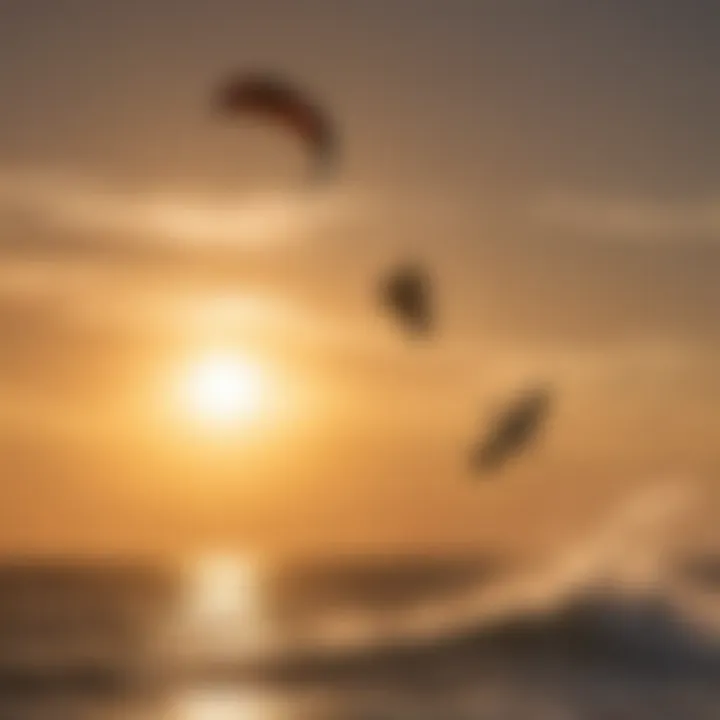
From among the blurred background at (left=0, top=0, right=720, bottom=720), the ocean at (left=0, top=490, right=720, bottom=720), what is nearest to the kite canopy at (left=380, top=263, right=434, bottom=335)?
the blurred background at (left=0, top=0, right=720, bottom=720)

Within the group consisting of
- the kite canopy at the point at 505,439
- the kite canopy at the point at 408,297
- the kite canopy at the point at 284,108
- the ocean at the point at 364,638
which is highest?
the kite canopy at the point at 284,108

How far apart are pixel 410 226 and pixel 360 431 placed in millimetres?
264

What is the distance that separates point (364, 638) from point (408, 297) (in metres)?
0.42

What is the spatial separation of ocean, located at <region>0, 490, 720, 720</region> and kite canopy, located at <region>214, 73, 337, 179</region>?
510 mm

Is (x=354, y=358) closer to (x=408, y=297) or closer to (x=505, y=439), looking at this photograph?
(x=408, y=297)

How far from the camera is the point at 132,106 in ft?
4.90

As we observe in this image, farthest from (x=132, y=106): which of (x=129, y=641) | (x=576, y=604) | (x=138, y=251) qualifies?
(x=576, y=604)

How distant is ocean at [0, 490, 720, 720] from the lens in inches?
54.5

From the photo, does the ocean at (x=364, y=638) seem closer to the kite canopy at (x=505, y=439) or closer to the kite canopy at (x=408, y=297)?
the kite canopy at (x=505, y=439)

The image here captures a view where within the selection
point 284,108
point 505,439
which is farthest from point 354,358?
point 284,108

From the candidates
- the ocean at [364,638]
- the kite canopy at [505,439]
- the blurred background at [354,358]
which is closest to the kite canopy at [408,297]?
the blurred background at [354,358]

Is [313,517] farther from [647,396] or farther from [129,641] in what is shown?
[647,396]

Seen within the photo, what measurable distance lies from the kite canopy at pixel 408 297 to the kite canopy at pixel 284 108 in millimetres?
157

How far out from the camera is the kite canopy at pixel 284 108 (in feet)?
4.86
